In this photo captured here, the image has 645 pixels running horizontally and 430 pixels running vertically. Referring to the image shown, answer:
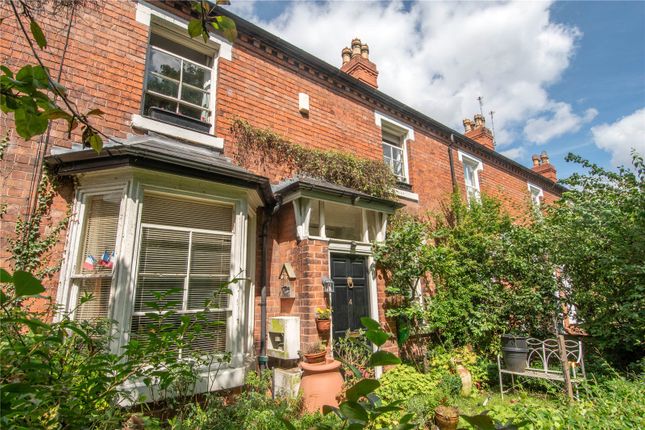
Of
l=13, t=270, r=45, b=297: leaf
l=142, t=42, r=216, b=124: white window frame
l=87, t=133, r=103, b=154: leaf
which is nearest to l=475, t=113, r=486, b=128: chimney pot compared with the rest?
l=142, t=42, r=216, b=124: white window frame

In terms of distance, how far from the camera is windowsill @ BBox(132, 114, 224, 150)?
18.0ft

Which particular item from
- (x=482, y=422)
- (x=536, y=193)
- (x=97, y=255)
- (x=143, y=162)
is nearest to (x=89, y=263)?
(x=97, y=255)

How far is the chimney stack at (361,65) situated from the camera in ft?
32.8

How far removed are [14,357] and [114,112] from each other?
4.92 m

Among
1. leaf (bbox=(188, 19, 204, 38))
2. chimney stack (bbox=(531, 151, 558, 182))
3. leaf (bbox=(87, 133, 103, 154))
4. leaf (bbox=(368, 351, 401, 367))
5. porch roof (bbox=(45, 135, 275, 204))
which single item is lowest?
leaf (bbox=(368, 351, 401, 367))

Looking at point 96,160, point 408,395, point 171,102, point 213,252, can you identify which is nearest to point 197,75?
point 171,102

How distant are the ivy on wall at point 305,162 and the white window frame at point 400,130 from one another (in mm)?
1436

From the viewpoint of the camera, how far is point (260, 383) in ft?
16.7

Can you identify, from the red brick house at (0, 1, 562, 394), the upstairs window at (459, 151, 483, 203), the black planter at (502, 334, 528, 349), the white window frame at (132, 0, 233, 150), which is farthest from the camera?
the upstairs window at (459, 151, 483, 203)

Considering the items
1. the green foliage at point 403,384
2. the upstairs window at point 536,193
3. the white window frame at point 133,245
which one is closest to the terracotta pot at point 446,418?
the green foliage at point 403,384

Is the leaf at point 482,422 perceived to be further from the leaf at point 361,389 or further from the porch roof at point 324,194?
the porch roof at point 324,194

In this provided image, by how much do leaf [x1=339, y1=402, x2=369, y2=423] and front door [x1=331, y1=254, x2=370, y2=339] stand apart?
5284mm

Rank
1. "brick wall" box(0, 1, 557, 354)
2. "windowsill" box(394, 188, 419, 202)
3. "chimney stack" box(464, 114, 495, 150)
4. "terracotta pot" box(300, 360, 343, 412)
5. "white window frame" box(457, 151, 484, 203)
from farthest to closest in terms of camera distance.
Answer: "chimney stack" box(464, 114, 495, 150), "white window frame" box(457, 151, 484, 203), "windowsill" box(394, 188, 419, 202), "terracotta pot" box(300, 360, 343, 412), "brick wall" box(0, 1, 557, 354)

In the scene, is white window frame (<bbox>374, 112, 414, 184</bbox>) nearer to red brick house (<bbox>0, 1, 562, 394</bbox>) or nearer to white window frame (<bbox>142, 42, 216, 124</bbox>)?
red brick house (<bbox>0, 1, 562, 394</bbox>)
